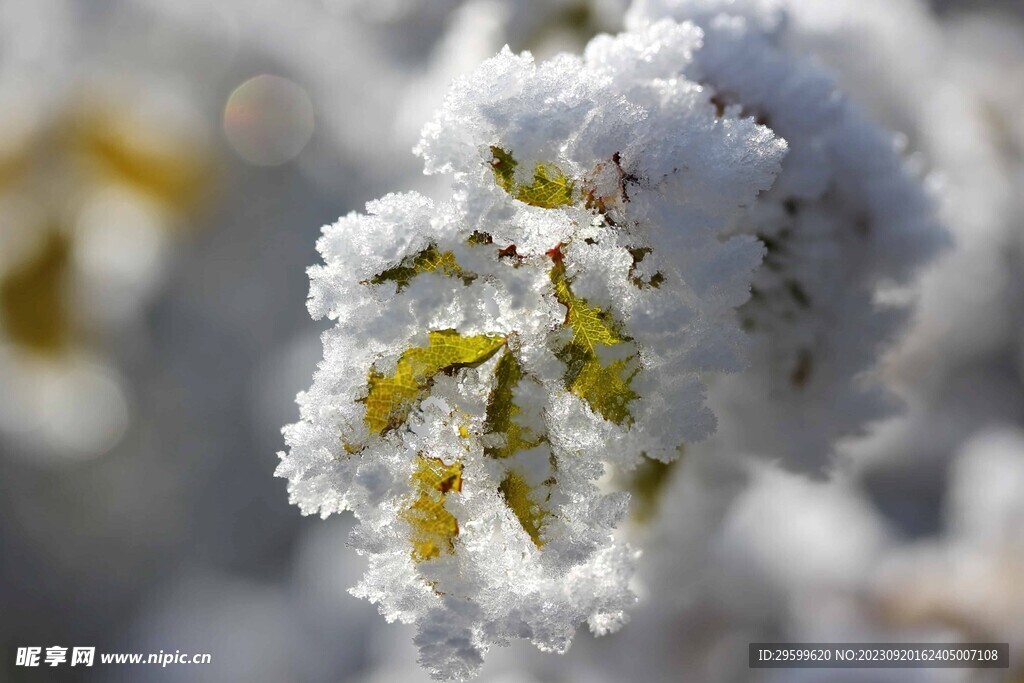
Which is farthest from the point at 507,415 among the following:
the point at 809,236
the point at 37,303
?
the point at 37,303

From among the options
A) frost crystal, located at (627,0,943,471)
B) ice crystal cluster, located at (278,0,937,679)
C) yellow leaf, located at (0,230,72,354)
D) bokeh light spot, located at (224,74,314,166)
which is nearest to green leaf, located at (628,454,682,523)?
frost crystal, located at (627,0,943,471)

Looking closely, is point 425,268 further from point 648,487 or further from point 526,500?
point 648,487

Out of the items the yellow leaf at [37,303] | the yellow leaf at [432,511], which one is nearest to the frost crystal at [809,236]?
the yellow leaf at [432,511]

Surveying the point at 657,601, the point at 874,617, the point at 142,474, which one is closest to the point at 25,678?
the point at 142,474

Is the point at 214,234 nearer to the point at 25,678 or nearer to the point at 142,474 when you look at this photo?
the point at 142,474

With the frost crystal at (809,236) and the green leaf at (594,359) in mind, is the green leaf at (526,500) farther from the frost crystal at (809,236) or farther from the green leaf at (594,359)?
the frost crystal at (809,236)

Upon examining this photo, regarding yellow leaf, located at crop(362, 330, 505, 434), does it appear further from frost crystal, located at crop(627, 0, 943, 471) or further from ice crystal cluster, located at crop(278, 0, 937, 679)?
frost crystal, located at crop(627, 0, 943, 471)
